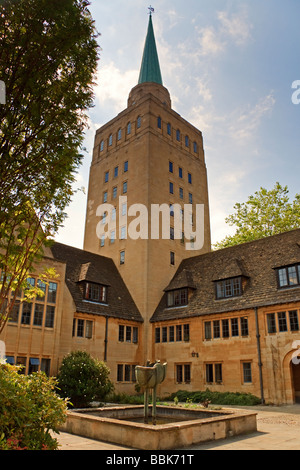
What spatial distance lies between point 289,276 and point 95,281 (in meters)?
15.4

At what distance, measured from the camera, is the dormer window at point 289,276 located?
84.9 feet

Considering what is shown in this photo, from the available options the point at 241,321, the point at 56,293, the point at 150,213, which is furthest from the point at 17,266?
the point at 150,213

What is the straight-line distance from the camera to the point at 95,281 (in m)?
31.2

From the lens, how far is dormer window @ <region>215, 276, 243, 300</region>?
29.1m

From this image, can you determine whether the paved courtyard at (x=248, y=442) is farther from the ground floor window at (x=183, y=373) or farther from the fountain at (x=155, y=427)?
the ground floor window at (x=183, y=373)

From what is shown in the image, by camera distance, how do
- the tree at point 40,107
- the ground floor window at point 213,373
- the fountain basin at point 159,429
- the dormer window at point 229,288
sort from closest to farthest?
the tree at point 40,107 < the fountain basin at point 159,429 < the ground floor window at point 213,373 < the dormer window at point 229,288

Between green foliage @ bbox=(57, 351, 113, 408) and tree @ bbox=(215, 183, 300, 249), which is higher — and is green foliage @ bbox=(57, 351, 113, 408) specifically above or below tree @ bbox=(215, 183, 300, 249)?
below

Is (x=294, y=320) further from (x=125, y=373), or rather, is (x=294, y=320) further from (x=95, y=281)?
(x=95, y=281)

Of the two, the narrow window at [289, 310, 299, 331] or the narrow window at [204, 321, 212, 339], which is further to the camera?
the narrow window at [204, 321, 212, 339]

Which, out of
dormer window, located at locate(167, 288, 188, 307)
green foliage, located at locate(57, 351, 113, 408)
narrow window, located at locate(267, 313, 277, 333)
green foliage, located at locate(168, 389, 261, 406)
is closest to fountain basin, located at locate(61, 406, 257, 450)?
green foliage, located at locate(57, 351, 113, 408)

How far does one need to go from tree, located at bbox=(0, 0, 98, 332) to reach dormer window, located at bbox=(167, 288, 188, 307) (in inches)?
970

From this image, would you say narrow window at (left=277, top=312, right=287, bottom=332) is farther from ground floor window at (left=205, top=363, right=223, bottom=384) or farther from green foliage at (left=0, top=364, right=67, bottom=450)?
green foliage at (left=0, top=364, right=67, bottom=450)

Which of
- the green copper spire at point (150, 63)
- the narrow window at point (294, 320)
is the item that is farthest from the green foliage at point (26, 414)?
the green copper spire at point (150, 63)

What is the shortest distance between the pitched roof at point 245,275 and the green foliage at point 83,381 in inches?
430
